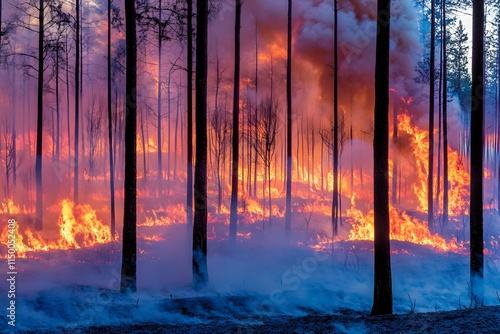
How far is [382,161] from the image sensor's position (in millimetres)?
7637

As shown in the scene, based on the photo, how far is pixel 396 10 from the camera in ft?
A: 85.6

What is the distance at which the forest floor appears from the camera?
19.1 feet

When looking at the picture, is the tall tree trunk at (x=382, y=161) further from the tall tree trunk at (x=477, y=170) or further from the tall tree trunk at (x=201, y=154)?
the tall tree trunk at (x=201, y=154)

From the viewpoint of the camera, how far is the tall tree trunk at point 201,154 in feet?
32.5

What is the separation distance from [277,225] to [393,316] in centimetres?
1487

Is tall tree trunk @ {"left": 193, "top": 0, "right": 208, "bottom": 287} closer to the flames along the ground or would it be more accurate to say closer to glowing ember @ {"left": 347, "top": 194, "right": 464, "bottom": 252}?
the flames along the ground

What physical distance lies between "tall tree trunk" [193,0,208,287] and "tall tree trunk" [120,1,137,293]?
1.56 meters

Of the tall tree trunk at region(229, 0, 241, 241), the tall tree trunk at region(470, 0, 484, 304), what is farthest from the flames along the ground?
the tall tree trunk at region(470, 0, 484, 304)

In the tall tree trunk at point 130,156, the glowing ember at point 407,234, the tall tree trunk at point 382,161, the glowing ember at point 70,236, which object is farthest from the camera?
the glowing ember at point 407,234

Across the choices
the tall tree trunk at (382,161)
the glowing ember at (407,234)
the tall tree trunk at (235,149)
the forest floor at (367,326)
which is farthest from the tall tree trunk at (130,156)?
the glowing ember at (407,234)

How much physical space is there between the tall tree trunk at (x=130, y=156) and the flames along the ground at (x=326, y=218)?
573 centimetres

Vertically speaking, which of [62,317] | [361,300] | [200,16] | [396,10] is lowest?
[361,300]

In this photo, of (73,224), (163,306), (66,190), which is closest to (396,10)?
(73,224)

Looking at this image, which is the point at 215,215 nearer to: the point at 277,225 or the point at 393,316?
the point at 277,225
